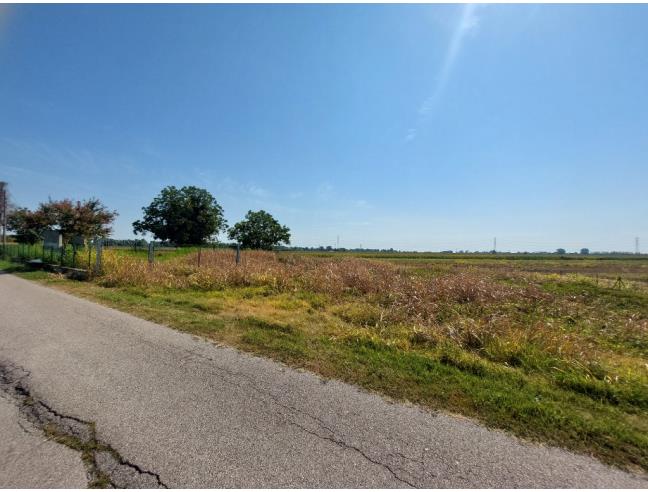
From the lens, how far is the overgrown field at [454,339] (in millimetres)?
3197

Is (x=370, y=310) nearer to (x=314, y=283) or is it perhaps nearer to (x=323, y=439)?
(x=314, y=283)

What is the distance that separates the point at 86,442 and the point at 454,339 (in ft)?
17.0

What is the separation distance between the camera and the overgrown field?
320 cm

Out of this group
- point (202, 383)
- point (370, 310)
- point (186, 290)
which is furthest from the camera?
point (186, 290)

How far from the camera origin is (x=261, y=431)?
2.72 meters

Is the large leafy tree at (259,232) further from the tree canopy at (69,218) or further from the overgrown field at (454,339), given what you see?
the overgrown field at (454,339)

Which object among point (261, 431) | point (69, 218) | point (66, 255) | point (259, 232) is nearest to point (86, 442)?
point (261, 431)

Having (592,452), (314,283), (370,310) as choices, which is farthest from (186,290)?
(592,452)

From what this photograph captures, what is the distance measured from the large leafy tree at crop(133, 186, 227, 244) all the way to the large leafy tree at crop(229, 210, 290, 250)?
3.97 meters

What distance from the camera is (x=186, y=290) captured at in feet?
35.0

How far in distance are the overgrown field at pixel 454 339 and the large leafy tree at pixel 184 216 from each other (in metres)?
46.2

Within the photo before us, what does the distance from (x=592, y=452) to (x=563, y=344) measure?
9.66ft

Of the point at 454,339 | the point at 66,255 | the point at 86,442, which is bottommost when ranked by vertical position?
the point at 86,442

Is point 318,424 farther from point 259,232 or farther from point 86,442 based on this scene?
point 259,232
